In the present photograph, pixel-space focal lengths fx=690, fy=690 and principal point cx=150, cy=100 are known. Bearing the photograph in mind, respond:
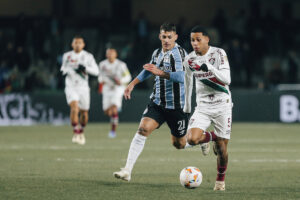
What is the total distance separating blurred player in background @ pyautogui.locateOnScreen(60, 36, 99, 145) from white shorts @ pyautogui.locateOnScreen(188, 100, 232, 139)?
6505 mm

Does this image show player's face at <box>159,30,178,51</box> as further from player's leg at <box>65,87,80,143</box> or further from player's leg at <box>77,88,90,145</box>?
player's leg at <box>77,88,90,145</box>

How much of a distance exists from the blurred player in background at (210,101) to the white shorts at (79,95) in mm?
6597

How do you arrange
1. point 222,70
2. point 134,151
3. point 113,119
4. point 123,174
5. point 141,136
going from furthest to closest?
point 113,119 → point 141,136 → point 134,151 → point 123,174 → point 222,70

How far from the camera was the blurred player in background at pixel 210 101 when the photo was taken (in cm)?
794

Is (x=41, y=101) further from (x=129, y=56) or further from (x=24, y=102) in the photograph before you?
(x=129, y=56)

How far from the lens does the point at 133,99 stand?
21250mm

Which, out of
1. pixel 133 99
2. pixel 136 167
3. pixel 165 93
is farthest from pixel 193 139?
pixel 133 99

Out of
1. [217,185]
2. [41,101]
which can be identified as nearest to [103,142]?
[41,101]

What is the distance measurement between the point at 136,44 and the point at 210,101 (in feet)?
51.2

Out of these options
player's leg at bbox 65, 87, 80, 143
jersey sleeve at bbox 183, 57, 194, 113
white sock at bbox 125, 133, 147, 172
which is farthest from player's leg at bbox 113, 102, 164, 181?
player's leg at bbox 65, 87, 80, 143

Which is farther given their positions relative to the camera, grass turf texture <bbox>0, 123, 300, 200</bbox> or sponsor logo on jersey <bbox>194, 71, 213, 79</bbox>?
sponsor logo on jersey <bbox>194, 71, 213, 79</bbox>

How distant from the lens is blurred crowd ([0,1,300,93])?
22.2 meters

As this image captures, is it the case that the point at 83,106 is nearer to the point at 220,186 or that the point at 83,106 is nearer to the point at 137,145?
the point at 137,145

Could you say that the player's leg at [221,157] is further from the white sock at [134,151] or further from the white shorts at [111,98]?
the white shorts at [111,98]
